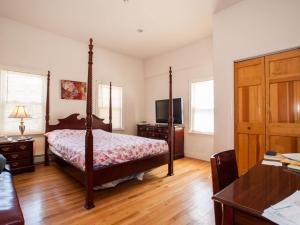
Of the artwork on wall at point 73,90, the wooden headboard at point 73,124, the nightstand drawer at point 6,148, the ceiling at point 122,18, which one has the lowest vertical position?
the nightstand drawer at point 6,148

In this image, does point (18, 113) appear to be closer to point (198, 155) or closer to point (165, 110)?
point (165, 110)

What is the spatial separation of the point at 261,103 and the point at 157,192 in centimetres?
211

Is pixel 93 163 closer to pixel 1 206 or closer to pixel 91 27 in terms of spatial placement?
pixel 1 206

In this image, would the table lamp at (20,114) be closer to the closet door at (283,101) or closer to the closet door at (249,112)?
the closet door at (249,112)

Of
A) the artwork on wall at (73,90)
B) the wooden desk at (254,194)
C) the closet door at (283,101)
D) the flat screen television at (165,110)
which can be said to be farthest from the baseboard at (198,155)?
the wooden desk at (254,194)

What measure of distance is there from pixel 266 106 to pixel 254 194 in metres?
2.41

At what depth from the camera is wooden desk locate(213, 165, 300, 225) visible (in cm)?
73

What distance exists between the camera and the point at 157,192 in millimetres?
2697

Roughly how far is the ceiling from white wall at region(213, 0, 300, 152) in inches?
12.7

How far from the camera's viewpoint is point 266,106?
282 centimetres

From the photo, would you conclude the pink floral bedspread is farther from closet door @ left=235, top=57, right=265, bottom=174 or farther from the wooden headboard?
closet door @ left=235, top=57, right=265, bottom=174

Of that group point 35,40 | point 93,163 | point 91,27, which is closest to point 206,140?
point 93,163

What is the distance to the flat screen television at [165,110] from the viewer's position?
15.6 feet

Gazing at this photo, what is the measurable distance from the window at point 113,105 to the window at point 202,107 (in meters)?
2.12
